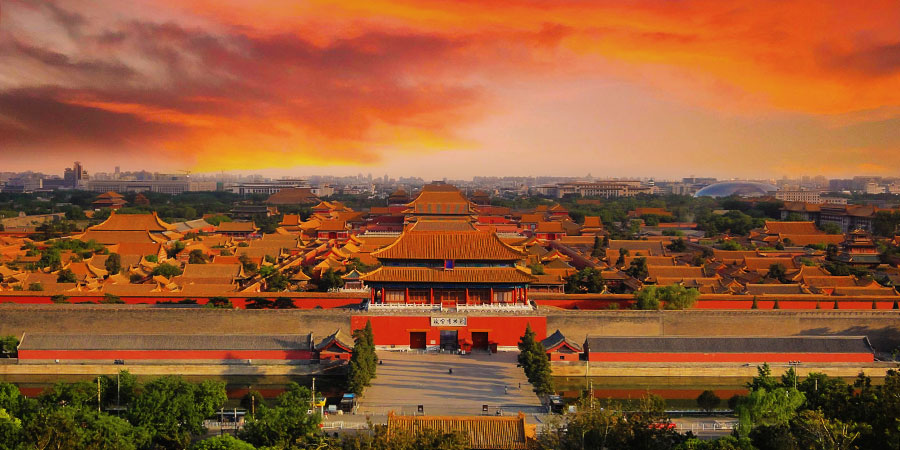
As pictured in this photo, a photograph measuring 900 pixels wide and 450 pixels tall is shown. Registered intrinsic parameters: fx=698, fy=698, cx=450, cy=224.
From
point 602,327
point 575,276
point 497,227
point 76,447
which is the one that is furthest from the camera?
point 497,227

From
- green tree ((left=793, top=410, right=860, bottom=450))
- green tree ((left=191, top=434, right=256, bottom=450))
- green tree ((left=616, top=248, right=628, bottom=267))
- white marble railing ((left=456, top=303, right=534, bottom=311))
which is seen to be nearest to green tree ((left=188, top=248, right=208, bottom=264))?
white marble railing ((left=456, top=303, right=534, bottom=311))

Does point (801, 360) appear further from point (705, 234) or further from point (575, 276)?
point (705, 234)

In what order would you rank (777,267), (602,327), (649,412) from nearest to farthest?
(649,412), (602,327), (777,267)

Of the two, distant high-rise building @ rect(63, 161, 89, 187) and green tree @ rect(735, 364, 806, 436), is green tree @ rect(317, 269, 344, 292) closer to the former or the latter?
green tree @ rect(735, 364, 806, 436)

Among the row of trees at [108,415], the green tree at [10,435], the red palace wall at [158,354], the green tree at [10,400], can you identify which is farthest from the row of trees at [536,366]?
the green tree at [10,400]

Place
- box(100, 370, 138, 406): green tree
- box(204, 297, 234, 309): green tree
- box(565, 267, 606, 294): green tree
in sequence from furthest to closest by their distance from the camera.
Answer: box(565, 267, 606, 294): green tree → box(204, 297, 234, 309): green tree → box(100, 370, 138, 406): green tree

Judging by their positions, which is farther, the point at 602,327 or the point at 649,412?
the point at 602,327

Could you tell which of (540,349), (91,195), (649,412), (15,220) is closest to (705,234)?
(540,349)
